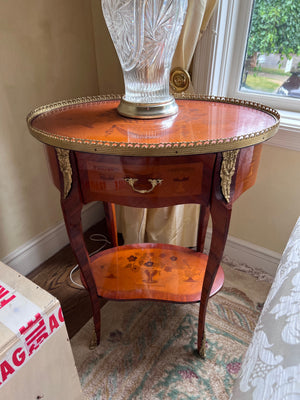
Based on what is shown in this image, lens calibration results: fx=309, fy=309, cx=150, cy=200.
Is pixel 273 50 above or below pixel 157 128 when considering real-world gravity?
above

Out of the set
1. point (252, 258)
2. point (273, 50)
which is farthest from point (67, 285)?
point (273, 50)

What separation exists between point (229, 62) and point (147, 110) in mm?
577

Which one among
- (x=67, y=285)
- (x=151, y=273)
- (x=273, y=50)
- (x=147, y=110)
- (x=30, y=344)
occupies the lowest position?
(x=67, y=285)

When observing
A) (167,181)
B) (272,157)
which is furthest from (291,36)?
(167,181)

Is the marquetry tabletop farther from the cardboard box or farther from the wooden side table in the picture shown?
the cardboard box

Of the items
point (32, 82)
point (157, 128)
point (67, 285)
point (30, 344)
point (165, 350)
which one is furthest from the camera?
point (67, 285)

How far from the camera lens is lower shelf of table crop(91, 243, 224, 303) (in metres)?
1.02

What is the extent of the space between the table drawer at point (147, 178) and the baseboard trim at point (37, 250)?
754 mm

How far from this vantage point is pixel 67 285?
1.31 metres

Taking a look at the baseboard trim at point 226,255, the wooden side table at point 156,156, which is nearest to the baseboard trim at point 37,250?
the baseboard trim at point 226,255

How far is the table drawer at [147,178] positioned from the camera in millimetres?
667

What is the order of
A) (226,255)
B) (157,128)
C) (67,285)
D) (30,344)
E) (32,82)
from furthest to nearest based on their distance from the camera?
(226,255) < (67,285) < (32,82) < (157,128) < (30,344)

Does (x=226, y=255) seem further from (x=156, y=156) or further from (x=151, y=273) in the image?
(x=156, y=156)

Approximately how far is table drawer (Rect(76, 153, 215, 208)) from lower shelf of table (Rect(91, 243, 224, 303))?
423mm
